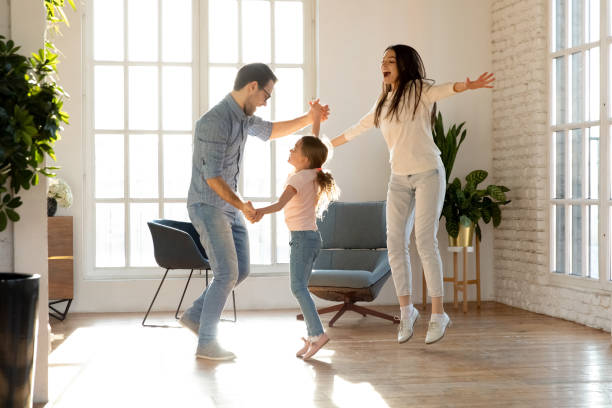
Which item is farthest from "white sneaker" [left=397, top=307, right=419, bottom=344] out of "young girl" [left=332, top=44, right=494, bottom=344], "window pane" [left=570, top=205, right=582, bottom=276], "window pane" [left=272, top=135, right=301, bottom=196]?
"window pane" [left=272, top=135, right=301, bottom=196]

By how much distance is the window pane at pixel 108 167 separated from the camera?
618cm

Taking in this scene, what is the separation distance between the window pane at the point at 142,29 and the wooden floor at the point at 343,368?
2.21m

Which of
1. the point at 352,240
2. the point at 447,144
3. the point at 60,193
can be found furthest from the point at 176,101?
the point at 447,144

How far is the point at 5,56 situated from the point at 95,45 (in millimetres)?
3301

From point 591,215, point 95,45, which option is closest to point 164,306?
point 95,45

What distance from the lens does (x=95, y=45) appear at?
20.2 feet

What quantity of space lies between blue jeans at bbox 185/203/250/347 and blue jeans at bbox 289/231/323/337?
310 millimetres

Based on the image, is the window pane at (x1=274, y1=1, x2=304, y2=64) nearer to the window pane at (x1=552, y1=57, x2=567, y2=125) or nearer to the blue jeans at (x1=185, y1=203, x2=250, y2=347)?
the window pane at (x1=552, y1=57, x2=567, y2=125)

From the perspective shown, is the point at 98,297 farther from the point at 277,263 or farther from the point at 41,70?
the point at 41,70

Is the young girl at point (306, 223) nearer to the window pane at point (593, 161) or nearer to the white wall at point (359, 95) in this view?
the window pane at point (593, 161)

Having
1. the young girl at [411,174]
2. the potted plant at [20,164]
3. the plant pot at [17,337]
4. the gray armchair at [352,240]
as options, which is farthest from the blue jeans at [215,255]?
the gray armchair at [352,240]

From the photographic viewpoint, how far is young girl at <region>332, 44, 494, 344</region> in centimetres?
414

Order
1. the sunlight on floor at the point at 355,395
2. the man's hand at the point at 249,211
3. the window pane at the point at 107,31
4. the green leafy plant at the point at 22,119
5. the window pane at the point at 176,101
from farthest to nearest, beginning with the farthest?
the window pane at the point at 176,101 → the window pane at the point at 107,31 → the man's hand at the point at 249,211 → the sunlight on floor at the point at 355,395 → the green leafy plant at the point at 22,119

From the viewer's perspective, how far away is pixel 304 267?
399cm
